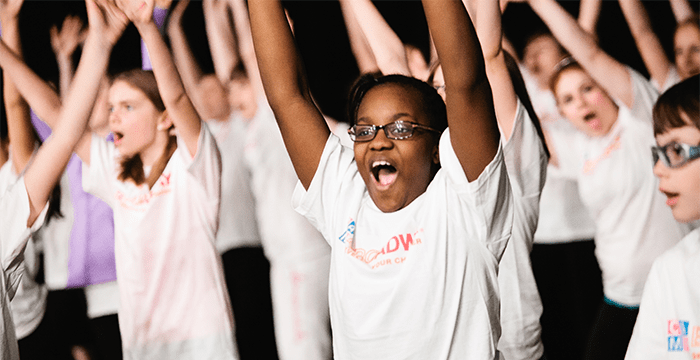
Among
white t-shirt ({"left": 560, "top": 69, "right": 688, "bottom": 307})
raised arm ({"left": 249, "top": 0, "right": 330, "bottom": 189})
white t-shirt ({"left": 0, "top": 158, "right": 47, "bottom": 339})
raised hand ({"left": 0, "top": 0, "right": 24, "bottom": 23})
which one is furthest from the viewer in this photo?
raised hand ({"left": 0, "top": 0, "right": 24, "bottom": 23})

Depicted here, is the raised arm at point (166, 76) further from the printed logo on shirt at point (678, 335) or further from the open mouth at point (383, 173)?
the printed logo on shirt at point (678, 335)

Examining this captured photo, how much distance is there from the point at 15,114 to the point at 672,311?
2.75 metres

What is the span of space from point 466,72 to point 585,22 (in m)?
1.30

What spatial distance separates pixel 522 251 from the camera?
216 cm

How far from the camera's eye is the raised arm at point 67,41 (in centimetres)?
273

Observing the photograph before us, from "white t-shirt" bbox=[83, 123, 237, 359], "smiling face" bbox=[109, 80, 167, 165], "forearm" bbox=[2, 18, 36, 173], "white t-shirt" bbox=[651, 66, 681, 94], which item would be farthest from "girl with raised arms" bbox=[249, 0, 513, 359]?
"forearm" bbox=[2, 18, 36, 173]

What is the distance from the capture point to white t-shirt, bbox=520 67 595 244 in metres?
2.29

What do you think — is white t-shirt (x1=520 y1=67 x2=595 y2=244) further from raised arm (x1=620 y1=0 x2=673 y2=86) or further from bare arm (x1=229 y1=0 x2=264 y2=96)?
bare arm (x1=229 y1=0 x2=264 y2=96)

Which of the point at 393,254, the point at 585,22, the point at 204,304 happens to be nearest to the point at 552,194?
the point at 585,22

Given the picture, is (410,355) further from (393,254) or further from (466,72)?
(466,72)

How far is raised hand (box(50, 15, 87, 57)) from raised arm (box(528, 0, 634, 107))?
2.11m

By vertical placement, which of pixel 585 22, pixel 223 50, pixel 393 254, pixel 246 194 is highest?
pixel 223 50

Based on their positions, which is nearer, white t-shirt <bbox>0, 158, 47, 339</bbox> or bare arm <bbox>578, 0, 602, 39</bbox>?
bare arm <bbox>578, 0, 602, 39</bbox>

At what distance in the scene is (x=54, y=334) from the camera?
266cm
